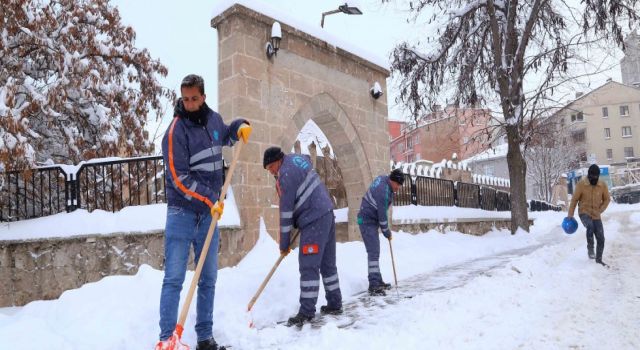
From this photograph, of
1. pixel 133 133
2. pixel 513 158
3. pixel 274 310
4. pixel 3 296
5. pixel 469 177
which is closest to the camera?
pixel 274 310

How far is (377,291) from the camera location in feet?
18.7

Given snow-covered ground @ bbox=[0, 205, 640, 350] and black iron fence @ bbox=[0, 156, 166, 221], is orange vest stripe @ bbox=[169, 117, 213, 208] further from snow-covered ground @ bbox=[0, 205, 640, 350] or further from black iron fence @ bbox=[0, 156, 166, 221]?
black iron fence @ bbox=[0, 156, 166, 221]

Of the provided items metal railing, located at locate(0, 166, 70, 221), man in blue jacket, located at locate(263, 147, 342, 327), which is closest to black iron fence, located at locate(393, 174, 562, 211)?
man in blue jacket, located at locate(263, 147, 342, 327)

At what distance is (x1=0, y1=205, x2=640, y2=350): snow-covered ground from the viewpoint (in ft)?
11.3

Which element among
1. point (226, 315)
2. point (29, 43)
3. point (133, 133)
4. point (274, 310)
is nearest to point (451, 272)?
point (274, 310)

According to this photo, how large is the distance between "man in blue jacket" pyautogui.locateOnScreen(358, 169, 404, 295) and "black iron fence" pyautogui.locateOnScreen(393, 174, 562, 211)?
15.3ft

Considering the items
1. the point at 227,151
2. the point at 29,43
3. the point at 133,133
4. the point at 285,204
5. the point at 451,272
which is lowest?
the point at 451,272

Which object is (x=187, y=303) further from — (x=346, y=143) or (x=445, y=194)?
(x=445, y=194)

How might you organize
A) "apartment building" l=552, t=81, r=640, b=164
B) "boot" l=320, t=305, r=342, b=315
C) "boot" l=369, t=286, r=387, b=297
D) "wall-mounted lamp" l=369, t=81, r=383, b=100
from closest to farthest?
"boot" l=320, t=305, r=342, b=315
"boot" l=369, t=286, r=387, b=297
"wall-mounted lamp" l=369, t=81, r=383, b=100
"apartment building" l=552, t=81, r=640, b=164

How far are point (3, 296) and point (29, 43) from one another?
4951 mm

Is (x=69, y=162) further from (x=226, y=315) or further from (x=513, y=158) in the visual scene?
(x=513, y=158)

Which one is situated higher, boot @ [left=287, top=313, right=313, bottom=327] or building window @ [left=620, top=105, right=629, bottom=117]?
building window @ [left=620, top=105, right=629, bottom=117]

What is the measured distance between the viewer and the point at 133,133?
11117 millimetres

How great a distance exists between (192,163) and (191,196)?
0.28 metres
